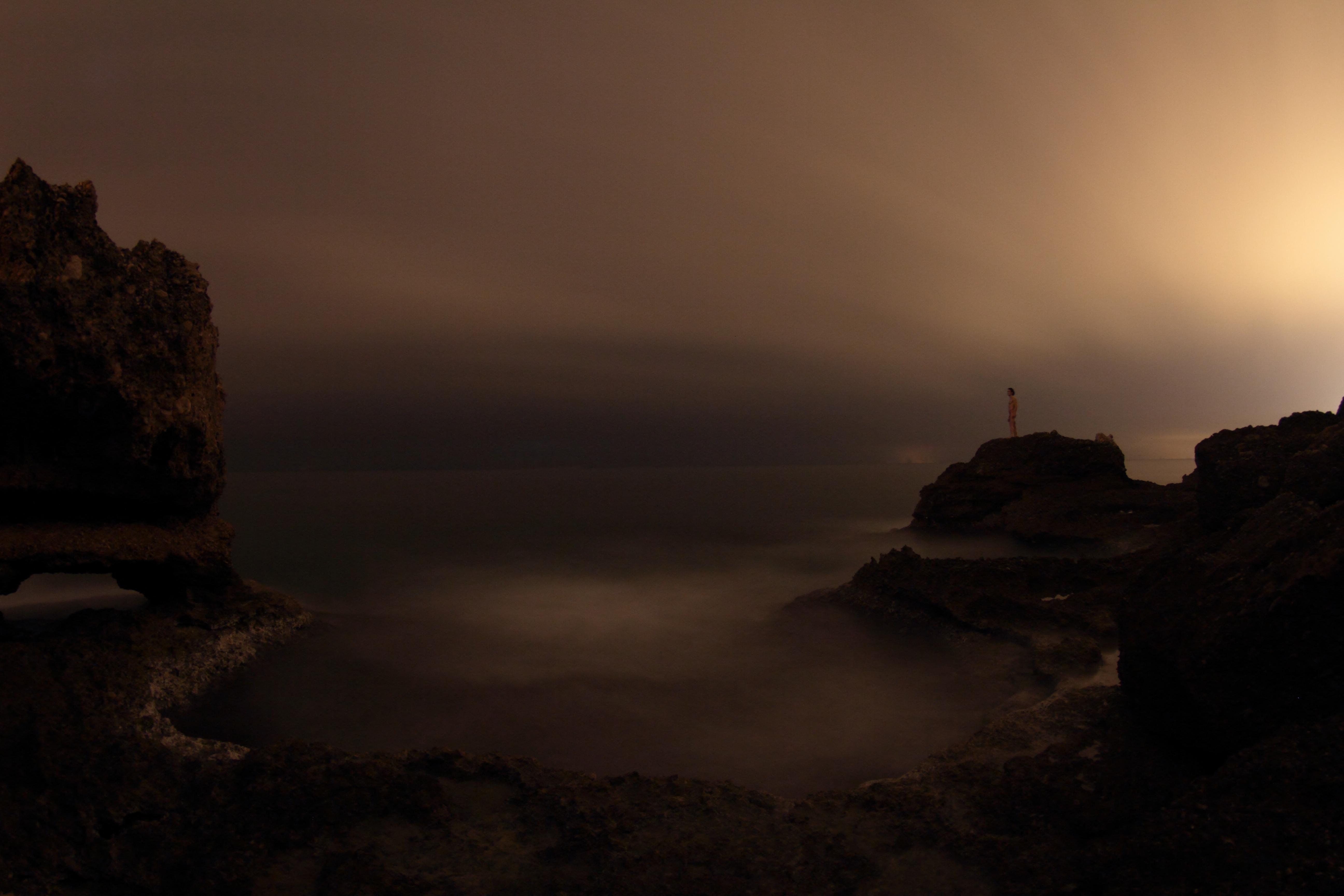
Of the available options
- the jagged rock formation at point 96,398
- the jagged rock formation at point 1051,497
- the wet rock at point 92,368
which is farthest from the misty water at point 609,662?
the wet rock at point 92,368

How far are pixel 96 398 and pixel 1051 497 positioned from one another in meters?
29.5

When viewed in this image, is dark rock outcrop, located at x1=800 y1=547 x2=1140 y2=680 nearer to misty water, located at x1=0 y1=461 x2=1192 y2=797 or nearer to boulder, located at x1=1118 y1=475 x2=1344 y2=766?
misty water, located at x1=0 y1=461 x2=1192 y2=797

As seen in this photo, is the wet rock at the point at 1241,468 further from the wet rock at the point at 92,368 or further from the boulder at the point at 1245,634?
the wet rock at the point at 92,368

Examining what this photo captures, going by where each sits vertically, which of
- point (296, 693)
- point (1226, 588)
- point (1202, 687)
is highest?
point (1226, 588)

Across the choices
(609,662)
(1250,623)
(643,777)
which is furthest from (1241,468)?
(609,662)

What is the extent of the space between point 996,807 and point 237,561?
3010 cm

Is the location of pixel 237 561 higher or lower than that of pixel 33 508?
lower

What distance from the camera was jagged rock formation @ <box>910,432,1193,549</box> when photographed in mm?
22594

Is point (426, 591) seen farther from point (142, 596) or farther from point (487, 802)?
point (487, 802)

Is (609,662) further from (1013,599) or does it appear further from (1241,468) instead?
(1241,468)

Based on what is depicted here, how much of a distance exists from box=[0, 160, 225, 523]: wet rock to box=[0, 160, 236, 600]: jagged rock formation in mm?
19

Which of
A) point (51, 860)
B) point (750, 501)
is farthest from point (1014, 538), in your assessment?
point (750, 501)

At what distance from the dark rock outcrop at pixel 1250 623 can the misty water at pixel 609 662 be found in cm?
325

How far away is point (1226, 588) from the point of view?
6.50 meters
